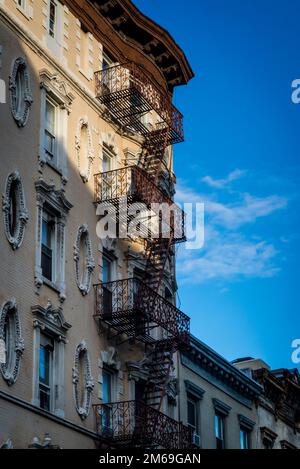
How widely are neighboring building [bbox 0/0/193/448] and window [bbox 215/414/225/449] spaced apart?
5.14 m

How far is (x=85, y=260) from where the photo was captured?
109ft

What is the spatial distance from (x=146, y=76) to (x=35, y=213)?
929 cm

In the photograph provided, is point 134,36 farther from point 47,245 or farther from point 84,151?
point 47,245

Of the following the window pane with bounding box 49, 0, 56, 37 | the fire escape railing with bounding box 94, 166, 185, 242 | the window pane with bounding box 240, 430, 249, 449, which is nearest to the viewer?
the window pane with bounding box 49, 0, 56, 37

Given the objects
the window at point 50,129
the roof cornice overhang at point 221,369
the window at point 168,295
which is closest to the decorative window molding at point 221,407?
the roof cornice overhang at point 221,369

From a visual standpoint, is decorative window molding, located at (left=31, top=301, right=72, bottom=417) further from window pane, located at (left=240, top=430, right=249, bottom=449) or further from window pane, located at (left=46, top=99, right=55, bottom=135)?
window pane, located at (left=240, top=430, right=249, bottom=449)

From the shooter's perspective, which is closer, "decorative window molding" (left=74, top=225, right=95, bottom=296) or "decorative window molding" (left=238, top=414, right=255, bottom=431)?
"decorative window molding" (left=74, top=225, right=95, bottom=296)

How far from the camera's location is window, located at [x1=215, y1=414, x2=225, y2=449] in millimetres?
42844

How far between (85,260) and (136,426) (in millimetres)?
5344

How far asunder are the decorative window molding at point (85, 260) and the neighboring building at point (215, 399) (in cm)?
775

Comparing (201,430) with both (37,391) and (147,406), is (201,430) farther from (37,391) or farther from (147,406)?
(37,391)

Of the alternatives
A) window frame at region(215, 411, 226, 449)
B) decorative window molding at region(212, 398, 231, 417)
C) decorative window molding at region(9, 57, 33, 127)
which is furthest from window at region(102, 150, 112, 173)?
window frame at region(215, 411, 226, 449)

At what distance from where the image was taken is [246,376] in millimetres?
45500
